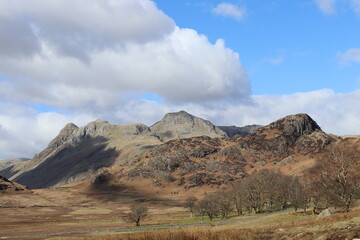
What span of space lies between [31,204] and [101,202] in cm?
4100

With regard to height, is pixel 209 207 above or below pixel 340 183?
below

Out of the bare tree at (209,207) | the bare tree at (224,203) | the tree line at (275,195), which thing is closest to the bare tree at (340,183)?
the tree line at (275,195)

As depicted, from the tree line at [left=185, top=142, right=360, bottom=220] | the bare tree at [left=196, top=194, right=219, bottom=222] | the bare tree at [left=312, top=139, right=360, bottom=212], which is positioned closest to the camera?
the bare tree at [left=312, top=139, right=360, bottom=212]

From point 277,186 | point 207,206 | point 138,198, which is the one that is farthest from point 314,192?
point 138,198

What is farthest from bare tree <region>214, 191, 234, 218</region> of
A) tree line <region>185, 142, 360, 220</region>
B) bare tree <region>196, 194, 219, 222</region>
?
bare tree <region>196, 194, 219, 222</region>

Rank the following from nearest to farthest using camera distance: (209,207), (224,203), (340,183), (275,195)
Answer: (340,183) → (275,195) → (209,207) → (224,203)

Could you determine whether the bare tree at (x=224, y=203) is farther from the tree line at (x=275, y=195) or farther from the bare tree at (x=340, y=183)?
the bare tree at (x=340, y=183)

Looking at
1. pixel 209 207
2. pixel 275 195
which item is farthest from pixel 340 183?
pixel 209 207

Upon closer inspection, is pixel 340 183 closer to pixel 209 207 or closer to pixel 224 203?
pixel 224 203

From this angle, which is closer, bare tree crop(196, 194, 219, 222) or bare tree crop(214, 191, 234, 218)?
bare tree crop(196, 194, 219, 222)

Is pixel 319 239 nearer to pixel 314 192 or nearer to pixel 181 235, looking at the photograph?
pixel 181 235

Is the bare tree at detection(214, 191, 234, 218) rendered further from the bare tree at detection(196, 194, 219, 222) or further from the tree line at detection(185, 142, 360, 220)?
the bare tree at detection(196, 194, 219, 222)

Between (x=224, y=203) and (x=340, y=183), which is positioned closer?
(x=340, y=183)

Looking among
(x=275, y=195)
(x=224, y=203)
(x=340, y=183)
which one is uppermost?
(x=340, y=183)
